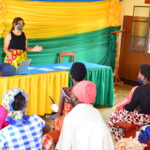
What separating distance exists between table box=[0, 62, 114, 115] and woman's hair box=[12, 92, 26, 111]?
2147 millimetres

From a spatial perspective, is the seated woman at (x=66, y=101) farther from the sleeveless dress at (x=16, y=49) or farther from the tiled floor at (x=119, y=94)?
the tiled floor at (x=119, y=94)

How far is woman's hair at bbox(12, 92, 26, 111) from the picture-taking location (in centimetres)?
200

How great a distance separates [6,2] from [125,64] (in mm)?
3511

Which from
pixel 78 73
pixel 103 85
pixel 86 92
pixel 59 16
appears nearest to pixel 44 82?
pixel 103 85

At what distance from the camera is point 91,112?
90.2 inches

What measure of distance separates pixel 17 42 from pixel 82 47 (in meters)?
2.27

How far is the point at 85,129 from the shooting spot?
2.24 meters

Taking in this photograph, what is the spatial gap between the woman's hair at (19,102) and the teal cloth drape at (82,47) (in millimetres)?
3373

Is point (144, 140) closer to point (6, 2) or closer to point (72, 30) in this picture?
point (6, 2)

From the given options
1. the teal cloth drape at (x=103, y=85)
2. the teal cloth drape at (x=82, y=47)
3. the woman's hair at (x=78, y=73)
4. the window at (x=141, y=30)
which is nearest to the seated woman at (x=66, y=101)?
the woman's hair at (x=78, y=73)

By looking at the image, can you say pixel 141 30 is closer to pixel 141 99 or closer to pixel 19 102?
pixel 141 99

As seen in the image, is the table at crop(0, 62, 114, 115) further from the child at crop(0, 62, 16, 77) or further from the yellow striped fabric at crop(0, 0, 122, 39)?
the yellow striped fabric at crop(0, 0, 122, 39)

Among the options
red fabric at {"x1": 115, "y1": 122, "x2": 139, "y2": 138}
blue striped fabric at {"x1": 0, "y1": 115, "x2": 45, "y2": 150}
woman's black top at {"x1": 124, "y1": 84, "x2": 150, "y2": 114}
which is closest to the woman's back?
blue striped fabric at {"x1": 0, "y1": 115, "x2": 45, "y2": 150}

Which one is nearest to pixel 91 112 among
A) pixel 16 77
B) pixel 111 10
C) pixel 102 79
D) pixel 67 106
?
pixel 67 106
